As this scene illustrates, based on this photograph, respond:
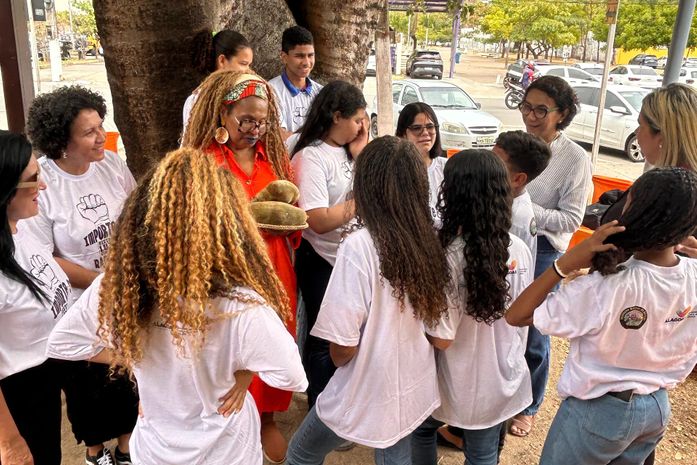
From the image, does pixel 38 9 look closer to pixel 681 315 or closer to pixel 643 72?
pixel 681 315

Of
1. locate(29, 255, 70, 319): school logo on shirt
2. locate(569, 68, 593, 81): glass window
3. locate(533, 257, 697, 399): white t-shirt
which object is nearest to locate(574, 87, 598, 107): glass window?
locate(569, 68, 593, 81): glass window

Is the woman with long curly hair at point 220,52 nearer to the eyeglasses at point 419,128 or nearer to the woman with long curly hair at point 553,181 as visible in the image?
the eyeglasses at point 419,128

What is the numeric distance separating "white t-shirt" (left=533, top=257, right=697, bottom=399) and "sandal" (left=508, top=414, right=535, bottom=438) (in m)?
1.47

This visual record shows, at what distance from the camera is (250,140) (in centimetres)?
255

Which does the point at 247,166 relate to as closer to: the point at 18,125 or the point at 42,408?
the point at 42,408

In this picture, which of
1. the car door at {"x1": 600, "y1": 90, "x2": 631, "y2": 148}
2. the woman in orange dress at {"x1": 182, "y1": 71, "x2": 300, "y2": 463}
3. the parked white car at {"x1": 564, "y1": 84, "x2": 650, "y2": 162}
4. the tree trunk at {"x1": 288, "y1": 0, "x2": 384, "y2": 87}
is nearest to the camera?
the woman in orange dress at {"x1": 182, "y1": 71, "x2": 300, "y2": 463}

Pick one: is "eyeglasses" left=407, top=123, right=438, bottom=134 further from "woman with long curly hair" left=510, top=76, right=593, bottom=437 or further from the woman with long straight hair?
the woman with long straight hair

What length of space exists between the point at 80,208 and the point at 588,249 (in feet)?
6.78

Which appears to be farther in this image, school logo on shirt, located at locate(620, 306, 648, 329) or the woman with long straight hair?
the woman with long straight hair

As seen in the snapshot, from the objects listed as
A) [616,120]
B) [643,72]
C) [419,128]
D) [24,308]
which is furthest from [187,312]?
[643,72]

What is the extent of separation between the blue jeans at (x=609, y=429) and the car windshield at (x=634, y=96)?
13.7 metres

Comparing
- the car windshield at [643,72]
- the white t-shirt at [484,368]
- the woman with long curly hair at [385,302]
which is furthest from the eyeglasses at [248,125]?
the car windshield at [643,72]

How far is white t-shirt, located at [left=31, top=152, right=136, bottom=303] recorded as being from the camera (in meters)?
2.37

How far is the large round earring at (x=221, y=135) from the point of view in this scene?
8.24 ft
